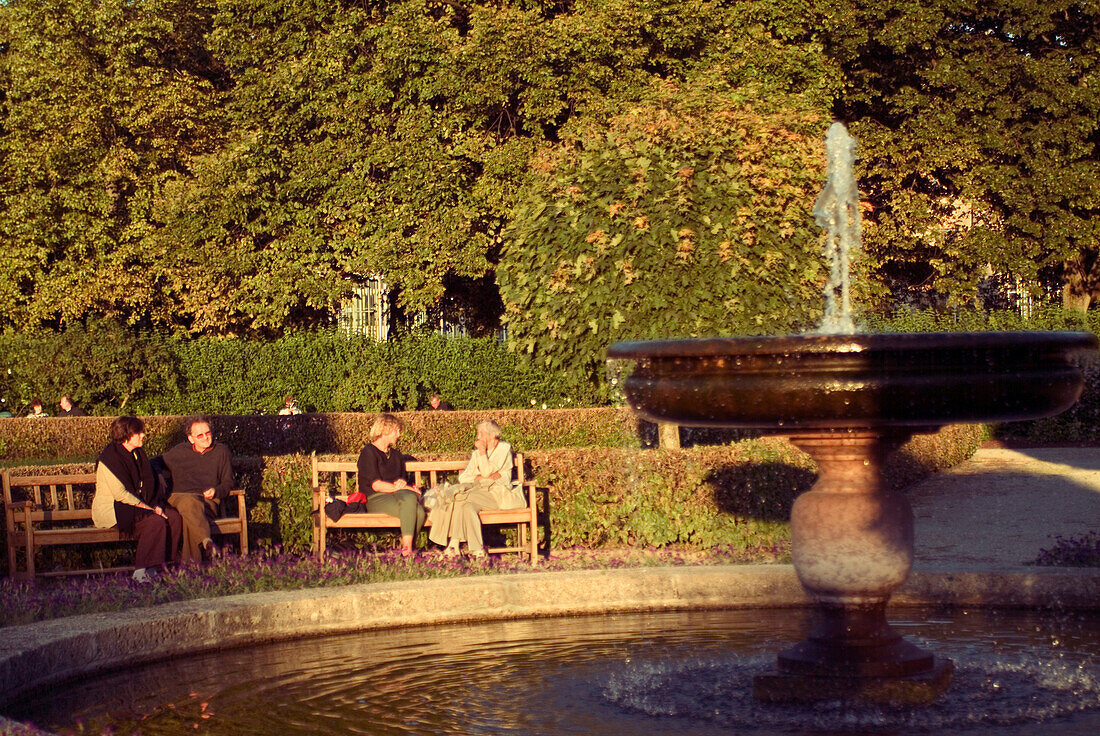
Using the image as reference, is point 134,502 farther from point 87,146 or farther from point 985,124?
point 87,146

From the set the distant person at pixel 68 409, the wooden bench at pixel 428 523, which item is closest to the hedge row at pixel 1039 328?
the wooden bench at pixel 428 523

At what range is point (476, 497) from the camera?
10.3 meters

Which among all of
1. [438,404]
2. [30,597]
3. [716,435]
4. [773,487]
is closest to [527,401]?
[438,404]

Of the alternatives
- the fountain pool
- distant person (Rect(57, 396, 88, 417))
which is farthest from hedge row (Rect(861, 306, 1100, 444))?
the fountain pool

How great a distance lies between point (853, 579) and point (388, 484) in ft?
15.9

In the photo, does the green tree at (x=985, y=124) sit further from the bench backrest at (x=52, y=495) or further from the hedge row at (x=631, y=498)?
the bench backrest at (x=52, y=495)

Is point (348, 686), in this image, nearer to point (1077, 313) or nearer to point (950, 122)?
point (1077, 313)

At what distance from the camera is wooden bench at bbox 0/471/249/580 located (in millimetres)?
9711

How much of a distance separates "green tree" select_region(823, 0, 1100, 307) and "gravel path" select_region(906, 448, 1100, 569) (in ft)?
35.2

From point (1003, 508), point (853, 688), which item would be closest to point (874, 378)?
point (853, 688)

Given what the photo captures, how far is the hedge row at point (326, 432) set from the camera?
892 inches

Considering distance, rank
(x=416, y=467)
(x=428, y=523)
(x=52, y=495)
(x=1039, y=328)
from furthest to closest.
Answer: (x=1039, y=328) < (x=416, y=467) < (x=52, y=495) < (x=428, y=523)

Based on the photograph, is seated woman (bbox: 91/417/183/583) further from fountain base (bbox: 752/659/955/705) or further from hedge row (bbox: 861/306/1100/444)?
hedge row (bbox: 861/306/1100/444)

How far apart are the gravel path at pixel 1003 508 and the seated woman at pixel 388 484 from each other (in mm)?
3377
